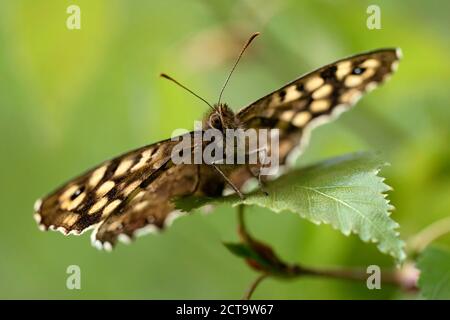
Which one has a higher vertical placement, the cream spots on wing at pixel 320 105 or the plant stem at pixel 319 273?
the cream spots on wing at pixel 320 105

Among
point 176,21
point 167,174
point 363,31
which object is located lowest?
point 167,174

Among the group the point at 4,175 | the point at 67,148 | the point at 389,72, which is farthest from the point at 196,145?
the point at 4,175

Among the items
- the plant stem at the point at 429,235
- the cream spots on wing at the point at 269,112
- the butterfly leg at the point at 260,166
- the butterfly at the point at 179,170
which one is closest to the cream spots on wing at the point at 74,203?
the butterfly at the point at 179,170

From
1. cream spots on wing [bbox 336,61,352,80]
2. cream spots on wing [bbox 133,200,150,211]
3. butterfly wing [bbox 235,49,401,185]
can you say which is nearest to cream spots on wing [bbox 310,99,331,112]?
butterfly wing [bbox 235,49,401,185]

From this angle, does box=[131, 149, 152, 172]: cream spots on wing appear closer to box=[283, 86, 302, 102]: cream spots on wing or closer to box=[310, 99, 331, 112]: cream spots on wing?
box=[283, 86, 302, 102]: cream spots on wing

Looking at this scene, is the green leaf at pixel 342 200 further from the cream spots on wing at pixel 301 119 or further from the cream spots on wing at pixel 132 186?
the cream spots on wing at pixel 301 119

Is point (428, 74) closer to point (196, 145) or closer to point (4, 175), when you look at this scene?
point (196, 145)
